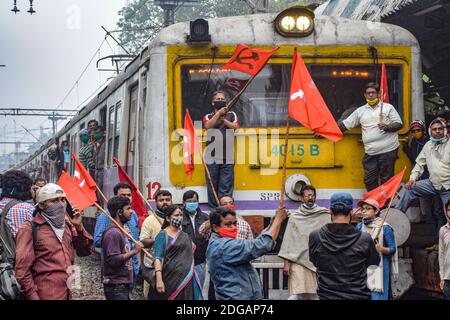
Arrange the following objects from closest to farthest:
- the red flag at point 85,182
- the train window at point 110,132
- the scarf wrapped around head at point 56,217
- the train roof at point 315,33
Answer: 1. the scarf wrapped around head at point 56,217
2. the red flag at point 85,182
3. the train roof at point 315,33
4. the train window at point 110,132

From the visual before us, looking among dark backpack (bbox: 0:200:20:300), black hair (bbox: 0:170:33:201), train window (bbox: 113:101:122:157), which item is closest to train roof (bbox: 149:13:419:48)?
train window (bbox: 113:101:122:157)

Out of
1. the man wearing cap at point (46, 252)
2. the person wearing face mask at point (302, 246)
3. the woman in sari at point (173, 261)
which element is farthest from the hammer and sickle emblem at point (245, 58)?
the man wearing cap at point (46, 252)

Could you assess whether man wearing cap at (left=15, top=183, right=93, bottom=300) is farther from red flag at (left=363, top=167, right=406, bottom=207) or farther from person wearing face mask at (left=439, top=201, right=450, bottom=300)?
person wearing face mask at (left=439, top=201, right=450, bottom=300)

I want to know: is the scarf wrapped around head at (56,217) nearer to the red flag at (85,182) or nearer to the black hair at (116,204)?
the black hair at (116,204)

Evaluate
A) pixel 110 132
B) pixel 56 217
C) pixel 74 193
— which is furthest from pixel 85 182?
pixel 110 132

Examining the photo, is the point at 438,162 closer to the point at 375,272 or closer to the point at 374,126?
the point at 374,126

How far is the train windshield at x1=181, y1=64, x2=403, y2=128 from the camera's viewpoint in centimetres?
943

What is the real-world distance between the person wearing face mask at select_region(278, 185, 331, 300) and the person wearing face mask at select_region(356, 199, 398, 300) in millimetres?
679

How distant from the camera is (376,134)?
928 cm

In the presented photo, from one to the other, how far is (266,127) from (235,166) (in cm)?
54

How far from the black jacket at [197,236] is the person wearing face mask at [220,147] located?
780mm

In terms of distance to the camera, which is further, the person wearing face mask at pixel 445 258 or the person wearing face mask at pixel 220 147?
the person wearing face mask at pixel 220 147

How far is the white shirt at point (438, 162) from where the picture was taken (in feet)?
29.7
